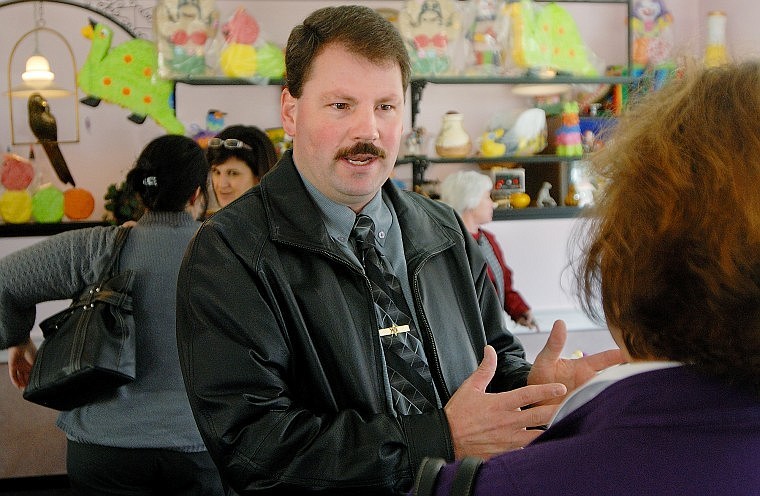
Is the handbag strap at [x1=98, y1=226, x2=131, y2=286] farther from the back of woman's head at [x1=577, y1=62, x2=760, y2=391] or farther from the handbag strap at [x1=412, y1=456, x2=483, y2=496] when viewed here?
the back of woman's head at [x1=577, y1=62, x2=760, y2=391]

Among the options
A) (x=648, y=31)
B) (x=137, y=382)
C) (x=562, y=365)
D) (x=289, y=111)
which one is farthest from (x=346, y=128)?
(x=648, y=31)

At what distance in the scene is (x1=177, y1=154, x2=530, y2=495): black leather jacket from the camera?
4.21 feet

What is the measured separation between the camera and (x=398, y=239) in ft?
5.17

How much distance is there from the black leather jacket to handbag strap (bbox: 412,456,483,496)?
1.38 ft

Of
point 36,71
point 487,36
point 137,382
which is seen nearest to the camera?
point 137,382

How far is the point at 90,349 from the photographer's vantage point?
6.67 ft

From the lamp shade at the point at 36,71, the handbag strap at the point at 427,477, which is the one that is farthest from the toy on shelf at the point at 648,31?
the handbag strap at the point at 427,477

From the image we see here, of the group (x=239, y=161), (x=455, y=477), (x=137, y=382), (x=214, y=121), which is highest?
(x=214, y=121)

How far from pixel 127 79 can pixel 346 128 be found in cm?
301

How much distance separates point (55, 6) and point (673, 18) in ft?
11.4

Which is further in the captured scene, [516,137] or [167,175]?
[516,137]

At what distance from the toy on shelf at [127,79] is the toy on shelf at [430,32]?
1252 mm

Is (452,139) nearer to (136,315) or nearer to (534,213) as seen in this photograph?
(534,213)

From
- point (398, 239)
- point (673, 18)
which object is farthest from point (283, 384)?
point (673, 18)
